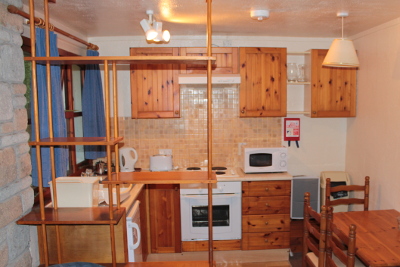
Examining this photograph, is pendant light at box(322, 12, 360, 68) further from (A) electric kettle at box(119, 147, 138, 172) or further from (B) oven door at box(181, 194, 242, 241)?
(A) electric kettle at box(119, 147, 138, 172)

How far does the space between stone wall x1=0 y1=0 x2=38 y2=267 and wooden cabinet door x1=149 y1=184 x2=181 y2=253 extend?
66.1 inches

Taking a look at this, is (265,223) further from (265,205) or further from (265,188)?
(265,188)

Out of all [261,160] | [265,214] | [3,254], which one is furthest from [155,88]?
[3,254]

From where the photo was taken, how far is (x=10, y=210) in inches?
67.8

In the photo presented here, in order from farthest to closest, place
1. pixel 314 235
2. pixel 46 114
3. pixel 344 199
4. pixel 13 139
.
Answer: pixel 344 199 < pixel 314 235 < pixel 46 114 < pixel 13 139

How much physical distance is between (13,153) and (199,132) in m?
2.37

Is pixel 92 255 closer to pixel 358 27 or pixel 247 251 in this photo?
pixel 247 251

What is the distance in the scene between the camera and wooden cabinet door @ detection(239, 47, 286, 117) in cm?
356

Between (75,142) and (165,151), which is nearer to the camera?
(75,142)

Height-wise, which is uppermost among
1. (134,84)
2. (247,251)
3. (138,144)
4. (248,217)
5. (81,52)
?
(81,52)

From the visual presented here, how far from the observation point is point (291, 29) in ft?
11.0

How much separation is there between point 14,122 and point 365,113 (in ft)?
10.7

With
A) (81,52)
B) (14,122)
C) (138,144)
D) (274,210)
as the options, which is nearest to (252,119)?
(274,210)

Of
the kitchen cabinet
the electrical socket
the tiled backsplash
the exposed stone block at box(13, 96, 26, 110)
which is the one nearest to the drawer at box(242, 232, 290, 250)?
the kitchen cabinet
